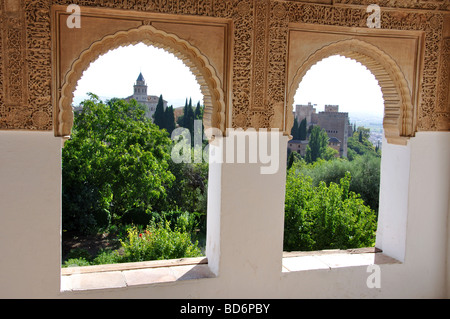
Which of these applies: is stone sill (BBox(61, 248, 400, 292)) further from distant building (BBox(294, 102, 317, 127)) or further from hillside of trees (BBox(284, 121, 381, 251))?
distant building (BBox(294, 102, 317, 127))

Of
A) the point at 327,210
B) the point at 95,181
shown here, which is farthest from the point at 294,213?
the point at 95,181

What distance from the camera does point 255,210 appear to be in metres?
3.81

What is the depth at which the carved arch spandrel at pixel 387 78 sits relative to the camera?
12.8 ft

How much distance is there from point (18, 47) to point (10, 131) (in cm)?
58

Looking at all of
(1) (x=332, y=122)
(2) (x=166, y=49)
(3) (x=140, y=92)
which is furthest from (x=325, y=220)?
(3) (x=140, y=92)

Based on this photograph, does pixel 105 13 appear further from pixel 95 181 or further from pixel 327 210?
pixel 95 181

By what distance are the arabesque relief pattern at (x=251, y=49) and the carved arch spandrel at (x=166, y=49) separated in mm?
104

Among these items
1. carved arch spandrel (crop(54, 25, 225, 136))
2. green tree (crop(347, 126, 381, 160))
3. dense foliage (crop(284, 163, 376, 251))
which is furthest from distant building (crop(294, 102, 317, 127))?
carved arch spandrel (crop(54, 25, 225, 136))

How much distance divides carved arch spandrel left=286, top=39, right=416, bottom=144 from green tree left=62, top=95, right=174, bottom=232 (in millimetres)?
9706

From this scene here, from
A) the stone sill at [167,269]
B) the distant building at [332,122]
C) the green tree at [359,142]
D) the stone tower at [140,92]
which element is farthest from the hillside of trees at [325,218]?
the stone tower at [140,92]

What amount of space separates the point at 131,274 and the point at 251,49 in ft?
6.71

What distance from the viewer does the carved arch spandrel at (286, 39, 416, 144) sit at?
3904mm

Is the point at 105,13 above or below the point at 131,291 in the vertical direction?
above

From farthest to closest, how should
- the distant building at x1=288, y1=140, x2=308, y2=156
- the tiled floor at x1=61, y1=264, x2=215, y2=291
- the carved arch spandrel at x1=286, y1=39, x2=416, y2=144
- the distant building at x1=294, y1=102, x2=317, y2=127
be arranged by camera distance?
1. the distant building at x1=294, y1=102, x2=317, y2=127
2. the distant building at x1=288, y1=140, x2=308, y2=156
3. the carved arch spandrel at x1=286, y1=39, x2=416, y2=144
4. the tiled floor at x1=61, y1=264, x2=215, y2=291
